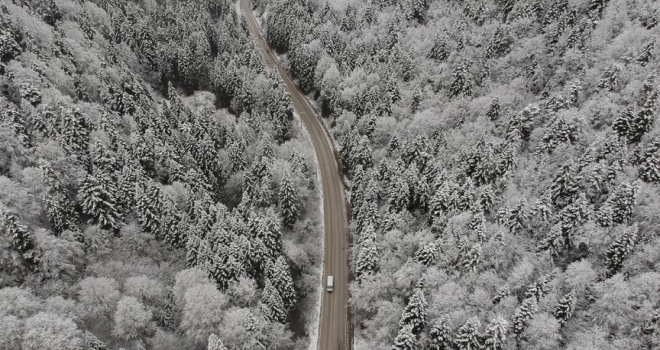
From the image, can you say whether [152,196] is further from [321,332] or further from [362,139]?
[362,139]

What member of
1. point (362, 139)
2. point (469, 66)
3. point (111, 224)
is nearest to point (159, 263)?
point (111, 224)

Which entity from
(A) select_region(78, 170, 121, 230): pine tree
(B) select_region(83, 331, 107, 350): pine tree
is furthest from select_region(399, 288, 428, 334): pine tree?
(A) select_region(78, 170, 121, 230): pine tree

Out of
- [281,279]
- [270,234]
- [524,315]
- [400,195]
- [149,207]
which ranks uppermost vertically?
[149,207]

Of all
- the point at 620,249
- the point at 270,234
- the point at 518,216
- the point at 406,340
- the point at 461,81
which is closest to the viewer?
the point at 620,249

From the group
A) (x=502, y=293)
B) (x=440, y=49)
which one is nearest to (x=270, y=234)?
(x=502, y=293)

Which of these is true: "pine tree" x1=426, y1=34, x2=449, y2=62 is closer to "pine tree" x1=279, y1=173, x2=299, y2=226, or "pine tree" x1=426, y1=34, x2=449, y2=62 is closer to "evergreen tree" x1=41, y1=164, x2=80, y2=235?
"pine tree" x1=279, y1=173, x2=299, y2=226

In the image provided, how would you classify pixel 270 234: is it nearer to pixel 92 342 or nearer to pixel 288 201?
pixel 288 201

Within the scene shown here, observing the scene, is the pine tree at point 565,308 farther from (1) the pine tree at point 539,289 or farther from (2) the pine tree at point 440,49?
(2) the pine tree at point 440,49

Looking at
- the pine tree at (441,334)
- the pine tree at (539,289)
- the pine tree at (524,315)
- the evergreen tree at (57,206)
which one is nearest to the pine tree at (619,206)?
the pine tree at (539,289)
